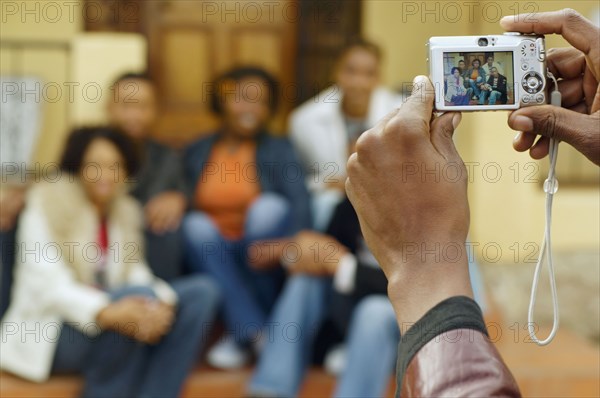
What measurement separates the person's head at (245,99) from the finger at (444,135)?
3.71 m

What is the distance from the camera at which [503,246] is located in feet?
20.4

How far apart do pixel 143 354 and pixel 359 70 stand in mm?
1925

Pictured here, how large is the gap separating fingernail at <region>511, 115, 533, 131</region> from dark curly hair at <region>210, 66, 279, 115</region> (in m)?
3.61

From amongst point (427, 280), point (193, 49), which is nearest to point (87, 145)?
point (193, 49)

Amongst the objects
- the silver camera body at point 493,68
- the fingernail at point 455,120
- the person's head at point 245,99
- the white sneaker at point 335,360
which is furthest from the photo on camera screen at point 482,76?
the person's head at point 245,99

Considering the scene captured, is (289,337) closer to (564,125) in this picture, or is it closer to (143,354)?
(143,354)

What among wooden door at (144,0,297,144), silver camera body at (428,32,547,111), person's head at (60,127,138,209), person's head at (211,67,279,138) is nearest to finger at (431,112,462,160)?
silver camera body at (428,32,547,111)

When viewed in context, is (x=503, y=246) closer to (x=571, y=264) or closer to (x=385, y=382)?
(x=571, y=264)

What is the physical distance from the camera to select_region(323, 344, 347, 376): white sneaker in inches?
181

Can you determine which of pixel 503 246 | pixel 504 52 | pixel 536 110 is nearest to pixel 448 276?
pixel 536 110

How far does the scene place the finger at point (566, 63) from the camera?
159cm

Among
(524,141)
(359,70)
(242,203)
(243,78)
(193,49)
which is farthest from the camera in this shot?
(193,49)

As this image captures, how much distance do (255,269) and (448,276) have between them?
11.4 ft

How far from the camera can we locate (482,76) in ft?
5.16
